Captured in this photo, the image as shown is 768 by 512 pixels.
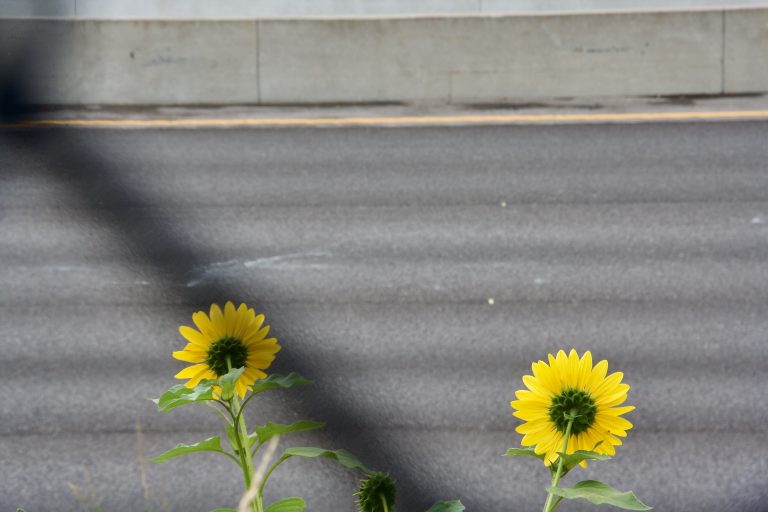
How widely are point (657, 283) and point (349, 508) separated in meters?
3.11

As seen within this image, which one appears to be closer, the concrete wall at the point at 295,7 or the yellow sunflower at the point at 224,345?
the yellow sunflower at the point at 224,345

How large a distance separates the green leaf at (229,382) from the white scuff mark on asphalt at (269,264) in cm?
550

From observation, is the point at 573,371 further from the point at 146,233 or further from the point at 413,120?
the point at 413,120

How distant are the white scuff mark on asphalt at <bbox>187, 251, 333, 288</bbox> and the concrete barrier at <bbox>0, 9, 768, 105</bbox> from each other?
491 centimetres

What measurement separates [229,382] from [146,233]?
6615 mm

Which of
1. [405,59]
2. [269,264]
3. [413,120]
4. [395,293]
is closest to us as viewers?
[395,293]

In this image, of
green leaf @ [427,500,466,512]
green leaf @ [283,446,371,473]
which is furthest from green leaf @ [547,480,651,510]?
green leaf @ [283,446,371,473]

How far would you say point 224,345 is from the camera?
1.58 meters

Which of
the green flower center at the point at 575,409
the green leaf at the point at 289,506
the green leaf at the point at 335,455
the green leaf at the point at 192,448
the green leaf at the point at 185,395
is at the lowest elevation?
the green leaf at the point at 289,506

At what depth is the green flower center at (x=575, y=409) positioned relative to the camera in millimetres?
1492

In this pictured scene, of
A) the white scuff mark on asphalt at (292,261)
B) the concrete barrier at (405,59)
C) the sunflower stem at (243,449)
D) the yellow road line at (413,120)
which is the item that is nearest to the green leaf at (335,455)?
the sunflower stem at (243,449)

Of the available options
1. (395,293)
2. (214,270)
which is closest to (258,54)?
(214,270)

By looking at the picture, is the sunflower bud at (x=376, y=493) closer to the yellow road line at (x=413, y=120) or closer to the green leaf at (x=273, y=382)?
the green leaf at (x=273, y=382)

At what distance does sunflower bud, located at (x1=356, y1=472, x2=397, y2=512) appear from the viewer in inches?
57.2
